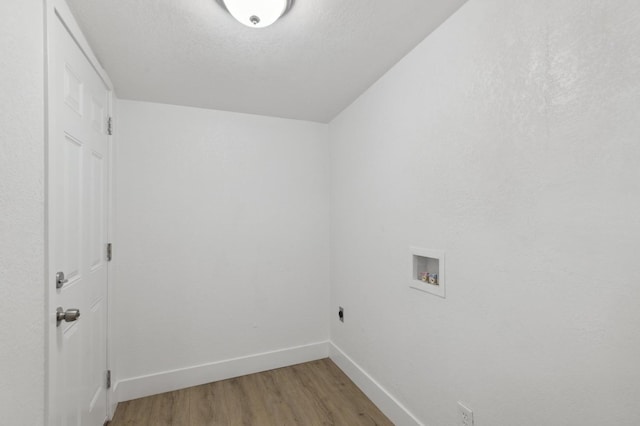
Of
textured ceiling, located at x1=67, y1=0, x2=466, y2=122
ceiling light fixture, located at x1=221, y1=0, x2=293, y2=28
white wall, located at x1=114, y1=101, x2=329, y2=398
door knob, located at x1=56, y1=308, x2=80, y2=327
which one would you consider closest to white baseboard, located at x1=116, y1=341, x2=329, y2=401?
white wall, located at x1=114, y1=101, x2=329, y2=398

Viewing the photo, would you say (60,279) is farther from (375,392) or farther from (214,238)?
(375,392)

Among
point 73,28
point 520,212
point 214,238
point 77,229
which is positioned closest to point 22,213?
point 77,229

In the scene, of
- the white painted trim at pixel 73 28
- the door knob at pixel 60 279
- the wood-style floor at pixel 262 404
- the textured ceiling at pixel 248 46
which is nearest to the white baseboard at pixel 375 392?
the wood-style floor at pixel 262 404

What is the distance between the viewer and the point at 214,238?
2.46 metres

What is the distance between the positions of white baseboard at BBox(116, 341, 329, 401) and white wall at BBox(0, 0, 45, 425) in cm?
135

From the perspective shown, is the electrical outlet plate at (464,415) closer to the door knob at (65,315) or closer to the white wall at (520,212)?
the white wall at (520,212)

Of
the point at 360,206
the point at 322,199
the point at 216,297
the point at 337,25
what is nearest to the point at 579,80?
the point at 337,25

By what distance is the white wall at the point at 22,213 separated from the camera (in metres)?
0.84

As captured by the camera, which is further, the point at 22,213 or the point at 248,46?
the point at 248,46

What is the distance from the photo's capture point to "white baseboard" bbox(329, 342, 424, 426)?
1753mm

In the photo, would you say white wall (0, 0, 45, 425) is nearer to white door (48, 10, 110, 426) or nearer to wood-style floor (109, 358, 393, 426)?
white door (48, 10, 110, 426)

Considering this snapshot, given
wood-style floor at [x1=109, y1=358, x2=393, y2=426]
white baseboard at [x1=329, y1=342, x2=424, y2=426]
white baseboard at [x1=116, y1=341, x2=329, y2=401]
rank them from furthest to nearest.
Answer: white baseboard at [x1=116, y1=341, x2=329, y2=401] < wood-style floor at [x1=109, y1=358, x2=393, y2=426] < white baseboard at [x1=329, y1=342, x2=424, y2=426]

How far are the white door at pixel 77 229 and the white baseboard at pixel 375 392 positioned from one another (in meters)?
1.73

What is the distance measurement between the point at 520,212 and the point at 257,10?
4.63 feet
